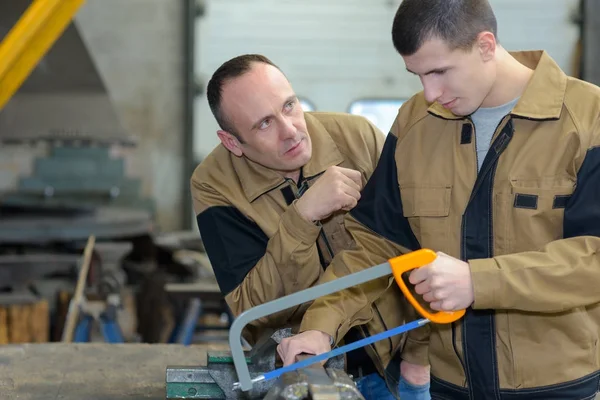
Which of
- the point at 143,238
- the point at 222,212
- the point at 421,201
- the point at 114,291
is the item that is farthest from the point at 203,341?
the point at 421,201

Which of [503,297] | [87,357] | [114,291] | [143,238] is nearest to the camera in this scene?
[503,297]

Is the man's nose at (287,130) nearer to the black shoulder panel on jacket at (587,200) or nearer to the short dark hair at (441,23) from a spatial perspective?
Answer: the short dark hair at (441,23)

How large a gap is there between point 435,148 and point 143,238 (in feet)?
15.8

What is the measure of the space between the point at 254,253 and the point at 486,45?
81 cm

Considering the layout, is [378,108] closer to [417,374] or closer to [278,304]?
[417,374]

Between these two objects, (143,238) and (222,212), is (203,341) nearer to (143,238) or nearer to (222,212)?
(143,238)

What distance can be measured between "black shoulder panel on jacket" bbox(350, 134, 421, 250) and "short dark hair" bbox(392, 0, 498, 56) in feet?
1.01

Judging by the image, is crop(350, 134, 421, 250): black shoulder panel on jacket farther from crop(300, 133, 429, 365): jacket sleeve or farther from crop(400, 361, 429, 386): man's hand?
crop(400, 361, 429, 386): man's hand

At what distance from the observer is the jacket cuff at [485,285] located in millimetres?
1508

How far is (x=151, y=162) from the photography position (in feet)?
25.2

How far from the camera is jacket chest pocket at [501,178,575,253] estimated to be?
5.21ft

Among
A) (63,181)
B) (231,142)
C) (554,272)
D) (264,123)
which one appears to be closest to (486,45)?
(554,272)

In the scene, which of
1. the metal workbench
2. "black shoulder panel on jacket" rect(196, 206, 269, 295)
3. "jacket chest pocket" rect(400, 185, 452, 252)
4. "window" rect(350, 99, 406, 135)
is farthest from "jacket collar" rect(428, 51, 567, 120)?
"window" rect(350, 99, 406, 135)

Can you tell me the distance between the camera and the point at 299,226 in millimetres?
1929
